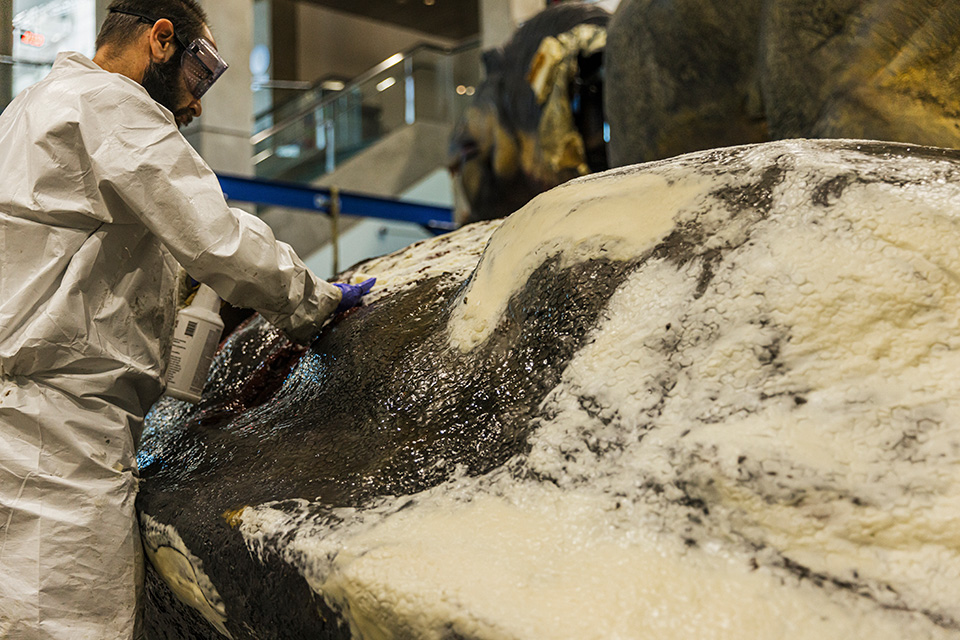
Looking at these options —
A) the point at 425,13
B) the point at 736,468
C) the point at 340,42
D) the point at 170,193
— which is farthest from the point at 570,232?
the point at 340,42

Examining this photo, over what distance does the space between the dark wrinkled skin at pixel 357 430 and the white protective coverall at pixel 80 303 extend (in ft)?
0.48

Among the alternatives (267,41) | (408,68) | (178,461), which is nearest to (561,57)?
(178,461)

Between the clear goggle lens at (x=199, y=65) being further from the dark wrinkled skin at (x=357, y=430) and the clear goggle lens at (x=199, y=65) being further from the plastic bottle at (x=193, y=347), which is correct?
the dark wrinkled skin at (x=357, y=430)

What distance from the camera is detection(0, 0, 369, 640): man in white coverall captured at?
1531 mm

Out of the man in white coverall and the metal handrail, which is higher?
the man in white coverall

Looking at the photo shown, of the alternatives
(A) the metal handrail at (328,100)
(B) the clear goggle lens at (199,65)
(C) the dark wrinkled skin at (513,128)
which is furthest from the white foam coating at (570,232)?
(A) the metal handrail at (328,100)

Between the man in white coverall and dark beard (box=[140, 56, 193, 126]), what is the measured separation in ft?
0.23

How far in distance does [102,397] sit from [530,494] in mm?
880

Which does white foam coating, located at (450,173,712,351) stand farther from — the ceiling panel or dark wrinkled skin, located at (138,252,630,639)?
the ceiling panel

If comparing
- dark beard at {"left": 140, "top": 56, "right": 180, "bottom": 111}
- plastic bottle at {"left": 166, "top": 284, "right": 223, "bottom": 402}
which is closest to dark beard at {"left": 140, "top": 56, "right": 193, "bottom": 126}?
dark beard at {"left": 140, "top": 56, "right": 180, "bottom": 111}

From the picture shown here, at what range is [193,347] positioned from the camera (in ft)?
6.24

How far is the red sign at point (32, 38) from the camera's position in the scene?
241cm

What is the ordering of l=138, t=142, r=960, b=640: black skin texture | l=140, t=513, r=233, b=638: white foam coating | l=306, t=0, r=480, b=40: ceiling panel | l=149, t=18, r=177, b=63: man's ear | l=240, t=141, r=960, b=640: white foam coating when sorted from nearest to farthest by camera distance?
l=240, t=141, r=960, b=640: white foam coating < l=138, t=142, r=960, b=640: black skin texture < l=140, t=513, r=233, b=638: white foam coating < l=149, t=18, r=177, b=63: man's ear < l=306, t=0, r=480, b=40: ceiling panel

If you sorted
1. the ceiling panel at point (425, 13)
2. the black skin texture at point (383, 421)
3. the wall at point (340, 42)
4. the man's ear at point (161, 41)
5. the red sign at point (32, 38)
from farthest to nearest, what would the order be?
the wall at point (340, 42) < the ceiling panel at point (425, 13) < the red sign at point (32, 38) < the man's ear at point (161, 41) < the black skin texture at point (383, 421)
